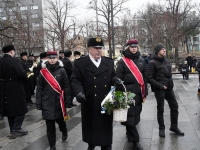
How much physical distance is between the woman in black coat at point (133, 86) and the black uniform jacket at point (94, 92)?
2.95 feet

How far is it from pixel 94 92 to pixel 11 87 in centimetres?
297

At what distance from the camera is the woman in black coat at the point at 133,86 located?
17.2ft

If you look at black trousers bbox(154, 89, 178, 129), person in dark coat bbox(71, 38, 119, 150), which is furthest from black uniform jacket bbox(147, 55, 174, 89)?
person in dark coat bbox(71, 38, 119, 150)

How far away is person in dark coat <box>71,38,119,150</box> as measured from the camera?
4383 millimetres

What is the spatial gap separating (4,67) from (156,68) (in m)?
3.45

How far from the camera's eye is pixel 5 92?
6.61m

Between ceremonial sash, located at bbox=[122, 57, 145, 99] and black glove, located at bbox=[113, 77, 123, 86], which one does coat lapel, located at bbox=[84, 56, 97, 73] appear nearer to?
black glove, located at bbox=[113, 77, 123, 86]

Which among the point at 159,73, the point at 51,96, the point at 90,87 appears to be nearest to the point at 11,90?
the point at 51,96

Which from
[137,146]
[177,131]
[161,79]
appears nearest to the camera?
[137,146]

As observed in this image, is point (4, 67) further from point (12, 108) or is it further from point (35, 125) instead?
point (35, 125)

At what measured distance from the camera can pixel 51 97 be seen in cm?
529

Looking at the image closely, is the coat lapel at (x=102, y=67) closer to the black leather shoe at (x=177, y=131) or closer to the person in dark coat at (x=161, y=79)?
the person in dark coat at (x=161, y=79)

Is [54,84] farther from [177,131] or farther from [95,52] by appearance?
[177,131]

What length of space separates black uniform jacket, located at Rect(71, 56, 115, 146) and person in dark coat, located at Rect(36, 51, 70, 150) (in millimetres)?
936
